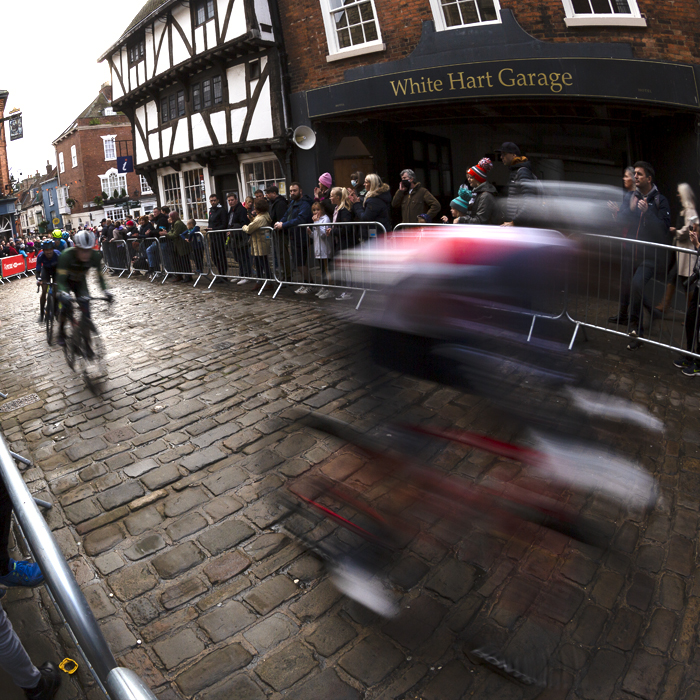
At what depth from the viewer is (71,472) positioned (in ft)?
14.2

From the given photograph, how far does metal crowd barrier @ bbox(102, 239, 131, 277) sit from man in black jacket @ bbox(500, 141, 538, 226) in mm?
13190

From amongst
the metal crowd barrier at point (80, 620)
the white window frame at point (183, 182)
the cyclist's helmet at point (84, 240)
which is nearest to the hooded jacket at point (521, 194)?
the metal crowd barrier at point (80, 620)

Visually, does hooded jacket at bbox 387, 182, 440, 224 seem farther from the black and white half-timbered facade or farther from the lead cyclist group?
the black and white half-timbered facade

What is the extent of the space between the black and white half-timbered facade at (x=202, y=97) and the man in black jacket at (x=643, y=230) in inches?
440

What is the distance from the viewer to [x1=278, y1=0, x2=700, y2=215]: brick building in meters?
10.9

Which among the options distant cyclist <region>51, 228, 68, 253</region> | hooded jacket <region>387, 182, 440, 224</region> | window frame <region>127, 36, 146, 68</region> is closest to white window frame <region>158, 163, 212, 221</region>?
window frame <region>127, 36, 146, 68</region>

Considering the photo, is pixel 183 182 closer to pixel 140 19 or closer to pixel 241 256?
pixel 140 19

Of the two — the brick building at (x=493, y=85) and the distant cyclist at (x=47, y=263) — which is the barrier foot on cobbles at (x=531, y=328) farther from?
the brick building at (x=493, y=85)

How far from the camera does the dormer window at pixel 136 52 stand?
68.2 ft

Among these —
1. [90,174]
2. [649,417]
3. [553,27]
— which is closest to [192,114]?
[553,27]

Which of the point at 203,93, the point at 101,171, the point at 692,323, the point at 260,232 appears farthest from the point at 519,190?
the point at 101,171

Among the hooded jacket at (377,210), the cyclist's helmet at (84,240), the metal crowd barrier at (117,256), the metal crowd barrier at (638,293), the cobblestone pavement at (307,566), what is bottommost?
the cobblestone pavement at (307,566)

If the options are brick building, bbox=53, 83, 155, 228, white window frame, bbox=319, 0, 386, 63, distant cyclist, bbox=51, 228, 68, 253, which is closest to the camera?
distant cyclist, bbox=51, 228, 68, 253

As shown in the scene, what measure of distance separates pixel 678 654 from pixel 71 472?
161 inches
